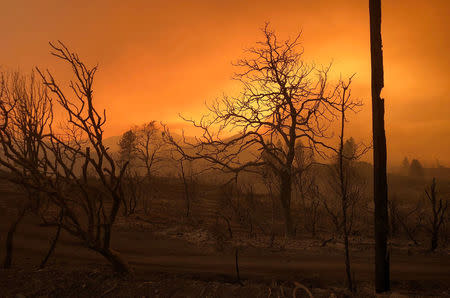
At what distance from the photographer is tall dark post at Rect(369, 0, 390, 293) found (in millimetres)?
6254

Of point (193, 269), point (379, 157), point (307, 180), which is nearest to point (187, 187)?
point (307, 180)

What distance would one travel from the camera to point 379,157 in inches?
251

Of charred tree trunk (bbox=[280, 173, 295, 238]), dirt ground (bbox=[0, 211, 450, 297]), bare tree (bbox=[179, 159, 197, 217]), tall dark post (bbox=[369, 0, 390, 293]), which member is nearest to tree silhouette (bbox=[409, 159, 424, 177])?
bare tree (bbox=[179, 159, 197, 217])

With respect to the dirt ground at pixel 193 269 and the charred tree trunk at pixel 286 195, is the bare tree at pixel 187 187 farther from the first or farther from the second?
the charred tree trunk at pixel 286 195

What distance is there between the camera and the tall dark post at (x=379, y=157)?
6.25 metres

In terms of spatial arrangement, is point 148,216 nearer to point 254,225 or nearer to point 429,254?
point 254,225

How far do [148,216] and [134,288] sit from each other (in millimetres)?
15007

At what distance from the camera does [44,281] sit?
5.67 meters

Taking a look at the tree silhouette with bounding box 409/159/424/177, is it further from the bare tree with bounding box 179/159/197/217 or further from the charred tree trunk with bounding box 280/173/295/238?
the charred tree trunk with bounding box 280/173/295/238

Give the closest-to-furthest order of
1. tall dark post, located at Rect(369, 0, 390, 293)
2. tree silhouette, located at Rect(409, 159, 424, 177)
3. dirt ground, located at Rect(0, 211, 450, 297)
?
1. dirt ground, located at Rect(0, 211, 450, 297)
2. tall dark post, located at Rect(369, 0, 390, 293)
3. tree silhouette, located at Rect(409, 159, 424, 177)

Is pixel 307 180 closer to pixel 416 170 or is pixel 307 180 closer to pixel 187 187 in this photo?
pixel 187 187

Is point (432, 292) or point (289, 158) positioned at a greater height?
point (289, 158)

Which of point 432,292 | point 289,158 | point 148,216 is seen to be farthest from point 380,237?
point 148,216

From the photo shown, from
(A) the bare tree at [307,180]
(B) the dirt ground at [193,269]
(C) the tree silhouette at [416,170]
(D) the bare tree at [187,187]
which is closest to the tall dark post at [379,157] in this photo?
(B) the dirt ground at [193,269]
